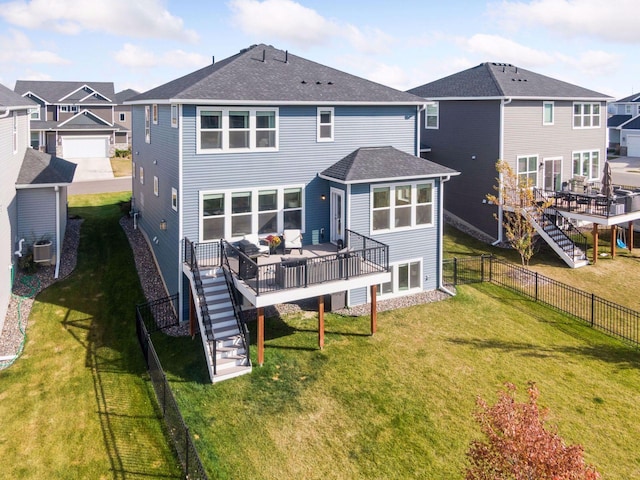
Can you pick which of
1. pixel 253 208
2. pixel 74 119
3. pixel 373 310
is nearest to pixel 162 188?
pixel 253 208

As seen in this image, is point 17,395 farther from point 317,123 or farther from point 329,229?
point 317,123

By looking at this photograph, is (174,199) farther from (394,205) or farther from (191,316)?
(394,205)

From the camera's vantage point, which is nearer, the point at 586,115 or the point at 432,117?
the point at 586,115

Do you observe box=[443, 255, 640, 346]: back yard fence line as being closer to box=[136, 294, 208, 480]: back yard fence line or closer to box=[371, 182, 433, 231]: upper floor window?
box=[371, 182, 433, 231]: upper floor window

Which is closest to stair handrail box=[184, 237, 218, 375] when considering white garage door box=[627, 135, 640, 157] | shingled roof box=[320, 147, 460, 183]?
shingled roof box=[320, 147, 460, 183]

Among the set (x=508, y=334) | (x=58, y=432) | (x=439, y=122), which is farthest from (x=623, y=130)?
(x=58, y=432)
